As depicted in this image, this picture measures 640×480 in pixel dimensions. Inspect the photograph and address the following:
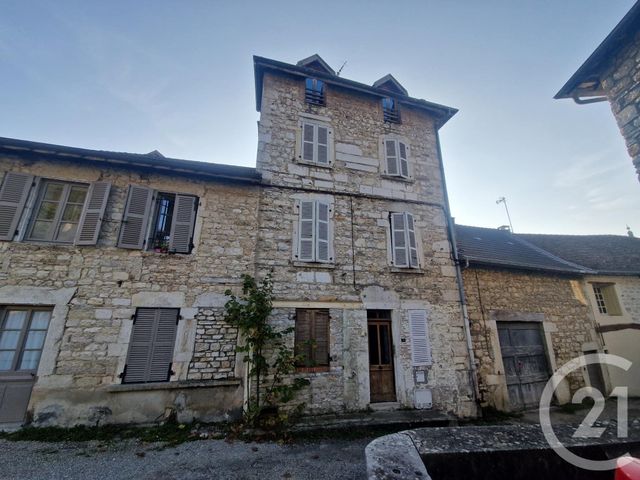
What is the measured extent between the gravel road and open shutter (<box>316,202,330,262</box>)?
381cm

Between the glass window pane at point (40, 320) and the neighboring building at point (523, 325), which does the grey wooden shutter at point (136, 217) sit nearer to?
the glass window pane at point (40, 320)

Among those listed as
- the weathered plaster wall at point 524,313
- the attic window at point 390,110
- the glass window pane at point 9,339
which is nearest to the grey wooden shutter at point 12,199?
the glass window pane at point 9,339

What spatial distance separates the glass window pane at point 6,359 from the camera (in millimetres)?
5074

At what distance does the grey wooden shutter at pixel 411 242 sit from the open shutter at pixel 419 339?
4.20 ft

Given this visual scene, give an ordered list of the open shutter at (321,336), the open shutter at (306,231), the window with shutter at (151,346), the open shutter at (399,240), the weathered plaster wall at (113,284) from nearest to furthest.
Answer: the weathered plaster wall at (113,284), the window with shutter at (151,346), the open shutter at (321,336), the open shutter at (306,231), the open shutter at (399,240)

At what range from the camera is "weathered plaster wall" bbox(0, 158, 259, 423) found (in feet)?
17.0

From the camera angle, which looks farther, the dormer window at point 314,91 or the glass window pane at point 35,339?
the dormer window at point 314,91

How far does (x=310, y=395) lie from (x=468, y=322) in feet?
14.7

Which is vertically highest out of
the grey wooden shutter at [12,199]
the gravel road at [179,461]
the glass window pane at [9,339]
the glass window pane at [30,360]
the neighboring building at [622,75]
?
the neighboring building at [622,75]

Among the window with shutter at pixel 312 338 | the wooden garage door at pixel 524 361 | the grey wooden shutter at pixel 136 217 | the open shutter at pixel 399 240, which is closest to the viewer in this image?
the grey wooden shutter at pixel 136 217

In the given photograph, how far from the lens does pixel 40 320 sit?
5.35m

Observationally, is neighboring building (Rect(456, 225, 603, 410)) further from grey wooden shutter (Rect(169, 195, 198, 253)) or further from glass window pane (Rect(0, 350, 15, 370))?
glass window pane (Rect(0, 350, 15, 370))

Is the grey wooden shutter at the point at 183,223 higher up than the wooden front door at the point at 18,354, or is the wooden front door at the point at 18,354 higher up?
the grey wooden shutter at the point at 183,223

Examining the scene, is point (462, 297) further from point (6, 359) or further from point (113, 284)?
point (6, 359)
